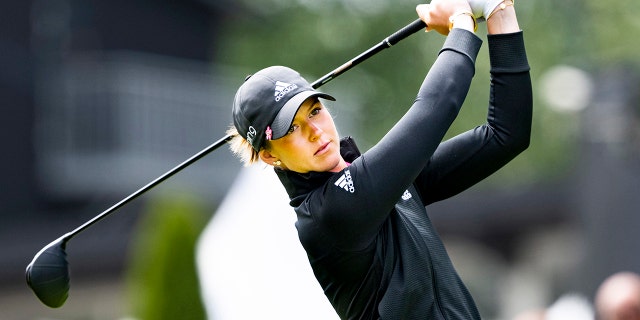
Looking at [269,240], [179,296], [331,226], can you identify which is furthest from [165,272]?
[331,226]

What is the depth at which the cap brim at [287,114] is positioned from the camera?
3.80m

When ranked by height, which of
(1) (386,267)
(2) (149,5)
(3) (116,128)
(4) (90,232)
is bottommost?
(1) (386,267)

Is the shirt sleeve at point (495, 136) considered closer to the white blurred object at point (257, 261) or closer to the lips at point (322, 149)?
the lips at point (322, 149)

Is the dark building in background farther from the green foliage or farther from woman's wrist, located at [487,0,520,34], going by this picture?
woman's wrist, located at [487,0,520,34]

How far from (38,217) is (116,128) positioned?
5.29 feet

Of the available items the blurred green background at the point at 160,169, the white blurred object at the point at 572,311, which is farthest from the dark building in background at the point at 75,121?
the white blurred object at the point at 572,311

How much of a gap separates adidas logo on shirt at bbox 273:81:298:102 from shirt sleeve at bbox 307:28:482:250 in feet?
0.96

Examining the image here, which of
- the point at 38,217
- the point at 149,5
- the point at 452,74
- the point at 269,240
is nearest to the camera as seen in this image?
the point at 452,74

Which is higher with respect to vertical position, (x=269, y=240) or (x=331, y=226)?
(x=269, y=240)

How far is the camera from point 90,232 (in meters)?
15.6

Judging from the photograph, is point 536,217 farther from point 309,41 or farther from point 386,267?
point 309,41

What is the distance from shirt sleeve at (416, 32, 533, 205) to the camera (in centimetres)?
398

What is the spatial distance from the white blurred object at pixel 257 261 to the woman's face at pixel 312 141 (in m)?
3.58

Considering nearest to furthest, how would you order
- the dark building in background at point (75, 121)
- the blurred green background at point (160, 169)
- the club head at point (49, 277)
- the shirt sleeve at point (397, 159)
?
the shirt sleeve at point (397, 159)
the club head at point (49, 277)
the blurred green background at point (160, 169)
the dark building in background at point (75, 121)
